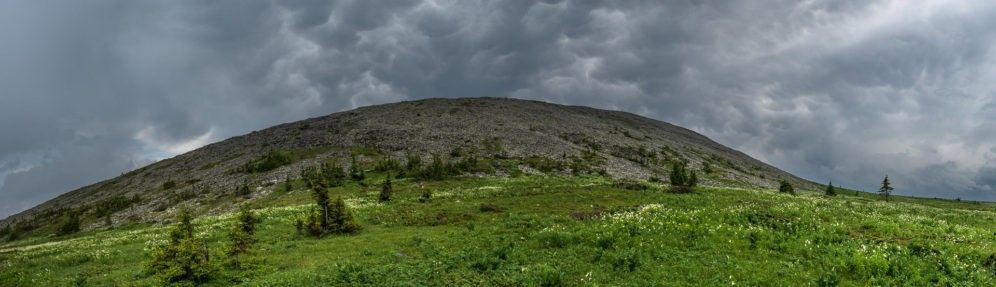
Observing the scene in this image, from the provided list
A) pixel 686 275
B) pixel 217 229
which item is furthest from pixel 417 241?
pixel 217 229

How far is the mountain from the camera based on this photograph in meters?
87.4

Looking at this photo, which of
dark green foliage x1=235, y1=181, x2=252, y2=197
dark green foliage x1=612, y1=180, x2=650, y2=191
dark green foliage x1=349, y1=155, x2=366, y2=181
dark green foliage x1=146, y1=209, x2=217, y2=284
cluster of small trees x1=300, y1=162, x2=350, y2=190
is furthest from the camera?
dark green foliage x1=349, y1=155, x2=366, y2=181

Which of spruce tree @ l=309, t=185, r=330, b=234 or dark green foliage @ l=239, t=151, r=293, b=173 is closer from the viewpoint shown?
spruce tree @ l=309, t=185, r=330, b=234

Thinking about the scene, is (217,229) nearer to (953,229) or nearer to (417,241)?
(417,241)

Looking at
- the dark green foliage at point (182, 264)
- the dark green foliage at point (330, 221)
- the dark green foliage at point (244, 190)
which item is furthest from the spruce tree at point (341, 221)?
the dark green foliage at point (244, 190)

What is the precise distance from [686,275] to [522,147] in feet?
302

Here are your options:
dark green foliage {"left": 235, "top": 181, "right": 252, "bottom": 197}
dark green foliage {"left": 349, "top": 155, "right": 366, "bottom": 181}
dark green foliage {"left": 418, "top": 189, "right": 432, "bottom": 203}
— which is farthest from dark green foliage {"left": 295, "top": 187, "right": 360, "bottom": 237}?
dark green foliage {"left": 235, "top": 181, "right": 252, "bottom": 197}

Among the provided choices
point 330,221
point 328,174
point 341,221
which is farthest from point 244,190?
point 341,221

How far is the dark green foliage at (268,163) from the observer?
96562 millimetres

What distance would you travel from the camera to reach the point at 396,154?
343 feet

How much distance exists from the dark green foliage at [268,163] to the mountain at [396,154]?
320 mm

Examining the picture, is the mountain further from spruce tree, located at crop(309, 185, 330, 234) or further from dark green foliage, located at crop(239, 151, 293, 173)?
spruce tree, located at crop(309, 185, 330, 234)

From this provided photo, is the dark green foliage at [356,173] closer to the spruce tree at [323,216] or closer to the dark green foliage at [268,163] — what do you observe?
the dark green foliage at [268,163]

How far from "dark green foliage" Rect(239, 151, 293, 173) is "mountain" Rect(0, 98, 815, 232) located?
1.05ft
